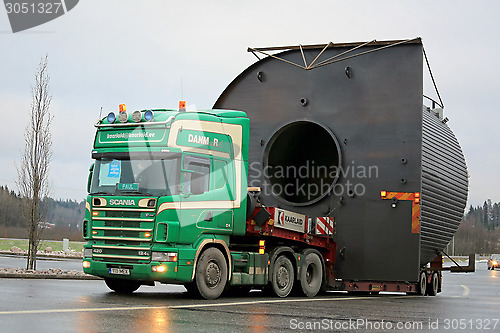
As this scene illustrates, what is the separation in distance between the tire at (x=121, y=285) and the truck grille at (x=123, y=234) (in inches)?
43.3

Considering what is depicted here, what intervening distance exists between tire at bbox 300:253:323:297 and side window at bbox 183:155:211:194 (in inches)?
152

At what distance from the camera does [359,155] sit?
1672 cm

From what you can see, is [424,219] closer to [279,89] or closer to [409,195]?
[409,195]

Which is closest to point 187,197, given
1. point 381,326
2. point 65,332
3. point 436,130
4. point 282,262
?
point 282,262

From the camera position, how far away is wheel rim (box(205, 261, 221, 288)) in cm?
1299

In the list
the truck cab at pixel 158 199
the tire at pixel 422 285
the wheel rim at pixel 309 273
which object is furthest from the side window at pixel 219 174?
the tire at pixel 422 285

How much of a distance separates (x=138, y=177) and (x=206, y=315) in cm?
376

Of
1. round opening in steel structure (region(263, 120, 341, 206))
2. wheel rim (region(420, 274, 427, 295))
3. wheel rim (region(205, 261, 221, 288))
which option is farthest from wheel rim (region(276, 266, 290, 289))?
wheel rim (region(420, 274, 427, 295))

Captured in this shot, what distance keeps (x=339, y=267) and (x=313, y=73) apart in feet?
16.0

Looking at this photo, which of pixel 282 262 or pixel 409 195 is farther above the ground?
pixel 409 195

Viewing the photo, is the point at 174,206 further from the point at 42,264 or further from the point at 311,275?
the point at 42,264

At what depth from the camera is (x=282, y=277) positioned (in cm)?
1511

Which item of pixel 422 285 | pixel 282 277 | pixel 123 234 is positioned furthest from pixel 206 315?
pixel 422 285

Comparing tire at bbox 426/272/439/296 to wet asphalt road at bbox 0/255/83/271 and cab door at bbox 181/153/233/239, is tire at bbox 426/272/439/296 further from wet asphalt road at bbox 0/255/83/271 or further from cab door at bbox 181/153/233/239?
wet asphalt road at bbox 0/255/83/271
